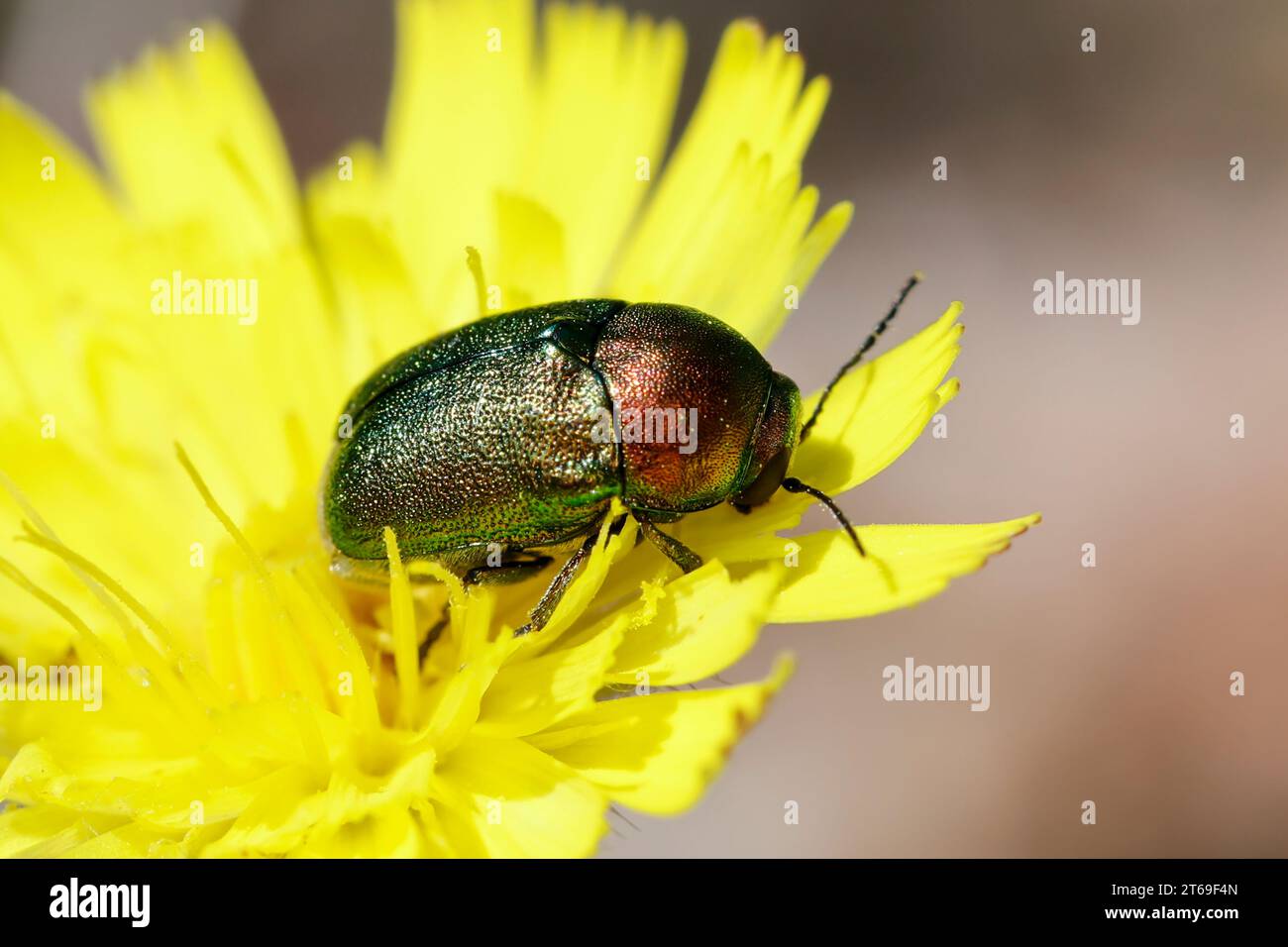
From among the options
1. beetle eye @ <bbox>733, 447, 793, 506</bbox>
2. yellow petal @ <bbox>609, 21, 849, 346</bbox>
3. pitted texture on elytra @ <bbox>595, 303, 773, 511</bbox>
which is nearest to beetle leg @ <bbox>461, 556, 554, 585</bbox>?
pitted texture on elytra @ <bbox>595, 303, 773, 511</bbox>

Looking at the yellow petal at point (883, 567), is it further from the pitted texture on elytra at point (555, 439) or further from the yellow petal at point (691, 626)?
the pitted texture on elytra at point (555, 439)

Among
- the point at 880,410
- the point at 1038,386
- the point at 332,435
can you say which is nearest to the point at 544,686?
the point at 880,410

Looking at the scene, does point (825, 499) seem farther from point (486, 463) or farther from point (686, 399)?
point (486, 463)

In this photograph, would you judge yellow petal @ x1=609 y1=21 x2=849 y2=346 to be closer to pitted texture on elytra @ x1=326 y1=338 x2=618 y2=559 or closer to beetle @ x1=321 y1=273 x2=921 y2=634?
beetle @ x1=321 y1=273 x2=921 y2=634

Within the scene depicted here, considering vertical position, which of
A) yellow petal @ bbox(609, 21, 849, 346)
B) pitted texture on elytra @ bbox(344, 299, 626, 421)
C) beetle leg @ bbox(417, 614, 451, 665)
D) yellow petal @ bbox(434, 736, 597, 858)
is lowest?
yellow petal @ bbox(434, 736, 597, 858)

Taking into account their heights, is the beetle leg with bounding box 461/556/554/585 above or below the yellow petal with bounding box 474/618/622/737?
above

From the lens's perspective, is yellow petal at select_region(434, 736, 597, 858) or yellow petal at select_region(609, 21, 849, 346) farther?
yellow petal at select_region(609, 21, 849, 346)
